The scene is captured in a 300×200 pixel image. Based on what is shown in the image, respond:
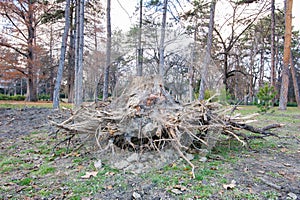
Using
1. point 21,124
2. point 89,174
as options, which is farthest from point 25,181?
point 21,124

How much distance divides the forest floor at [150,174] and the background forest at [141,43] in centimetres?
129

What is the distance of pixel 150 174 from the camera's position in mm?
2156

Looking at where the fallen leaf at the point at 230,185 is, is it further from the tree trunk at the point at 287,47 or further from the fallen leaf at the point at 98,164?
the tree trunk at the point at 287,47

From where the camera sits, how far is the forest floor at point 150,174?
68.6 inches

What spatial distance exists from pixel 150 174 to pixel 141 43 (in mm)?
4299

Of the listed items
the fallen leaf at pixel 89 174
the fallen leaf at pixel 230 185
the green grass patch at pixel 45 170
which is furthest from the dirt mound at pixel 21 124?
the fallen leaf at pixel 230 185

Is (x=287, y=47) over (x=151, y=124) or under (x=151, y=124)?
over

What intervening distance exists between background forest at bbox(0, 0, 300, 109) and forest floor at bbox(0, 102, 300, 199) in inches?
50.8

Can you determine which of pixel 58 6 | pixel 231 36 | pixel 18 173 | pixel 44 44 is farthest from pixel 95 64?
pixel 231 36

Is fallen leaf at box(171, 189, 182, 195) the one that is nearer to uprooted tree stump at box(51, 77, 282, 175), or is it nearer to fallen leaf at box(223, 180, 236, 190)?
fallen leaf at box(223, 180, 236, 190)

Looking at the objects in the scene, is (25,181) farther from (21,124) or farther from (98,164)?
(21,124)

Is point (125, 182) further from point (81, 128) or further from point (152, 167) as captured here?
point (81, 128)

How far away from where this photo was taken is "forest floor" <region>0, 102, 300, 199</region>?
1.74 m

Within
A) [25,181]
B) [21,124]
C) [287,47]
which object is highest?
[287,47]
